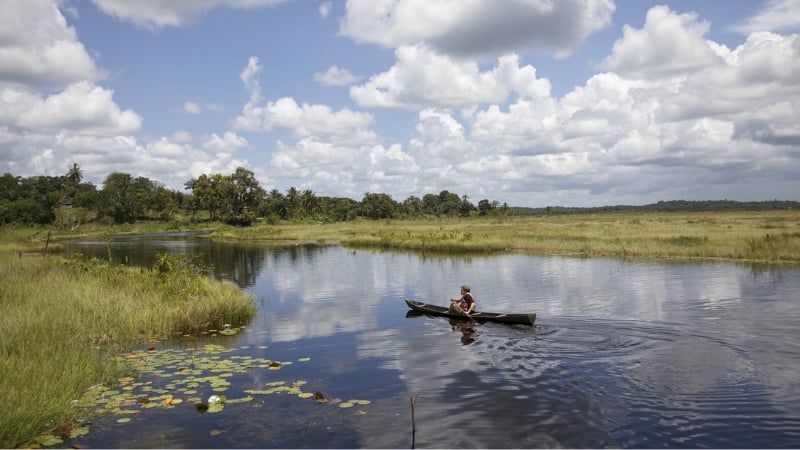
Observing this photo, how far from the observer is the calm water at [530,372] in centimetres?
1040

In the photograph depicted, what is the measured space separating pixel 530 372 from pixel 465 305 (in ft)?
23.8

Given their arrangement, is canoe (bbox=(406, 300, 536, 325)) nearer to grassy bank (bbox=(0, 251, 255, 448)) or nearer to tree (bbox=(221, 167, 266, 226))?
grassy bank (bbox=(0, 251, 255, 448))

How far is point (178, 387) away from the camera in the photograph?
502 inches

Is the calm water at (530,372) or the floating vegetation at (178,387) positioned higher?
the floating vegetation at (178,387)

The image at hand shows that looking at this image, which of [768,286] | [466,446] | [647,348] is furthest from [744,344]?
[768,286]

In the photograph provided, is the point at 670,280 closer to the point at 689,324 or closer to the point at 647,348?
the point at 689,324

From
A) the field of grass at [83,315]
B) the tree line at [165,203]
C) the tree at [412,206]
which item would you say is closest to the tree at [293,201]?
the tree line at [165,203]

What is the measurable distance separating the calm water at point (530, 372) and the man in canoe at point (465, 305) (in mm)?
606

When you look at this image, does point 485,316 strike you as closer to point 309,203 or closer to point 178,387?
point 178,387

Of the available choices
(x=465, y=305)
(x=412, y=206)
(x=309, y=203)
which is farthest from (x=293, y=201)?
(x=465, y=305)

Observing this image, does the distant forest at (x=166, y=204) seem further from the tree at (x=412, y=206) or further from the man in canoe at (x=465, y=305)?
the man in canoe at (x=465, y=305)

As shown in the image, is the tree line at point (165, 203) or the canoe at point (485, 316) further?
the tree line at point (165, 203)

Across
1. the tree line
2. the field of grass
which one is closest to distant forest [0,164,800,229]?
the tree line

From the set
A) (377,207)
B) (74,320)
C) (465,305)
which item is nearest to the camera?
(74,320)
